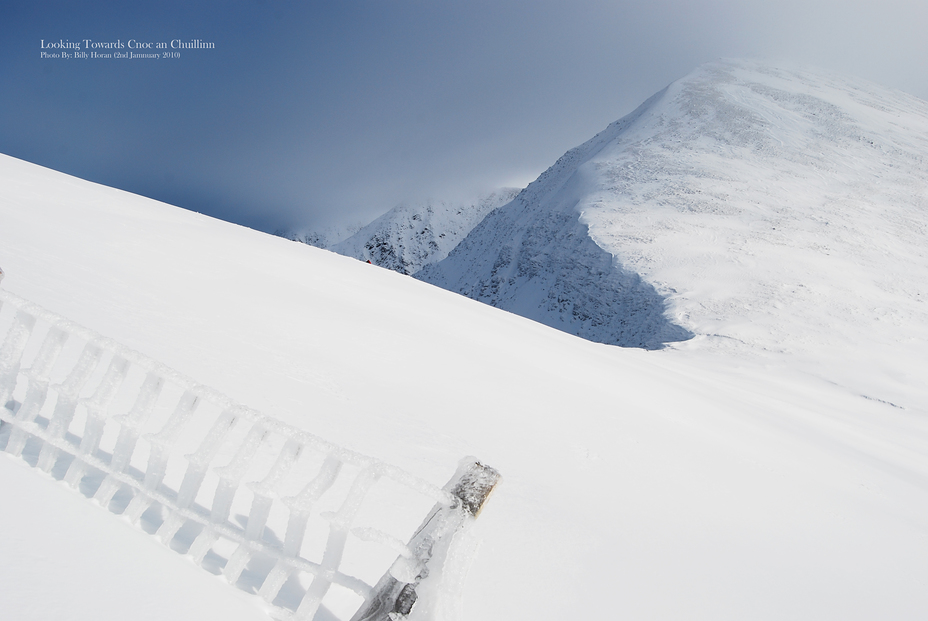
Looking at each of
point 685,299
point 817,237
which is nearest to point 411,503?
point 685,299

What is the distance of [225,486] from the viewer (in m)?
2.30

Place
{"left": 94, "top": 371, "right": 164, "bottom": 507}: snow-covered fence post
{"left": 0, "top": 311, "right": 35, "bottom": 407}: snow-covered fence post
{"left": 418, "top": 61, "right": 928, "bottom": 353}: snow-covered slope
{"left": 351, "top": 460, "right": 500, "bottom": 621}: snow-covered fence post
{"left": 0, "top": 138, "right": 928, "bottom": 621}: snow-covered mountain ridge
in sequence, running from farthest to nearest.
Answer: {"left": 418, "top": 61, "right": 928, "bottom": 353}: snow-covered slope, {"left": 0, "top": 311, "right": 35, "bottom": 407}: snow-covered fence post, {"left": 94, "top": 371, "right": 164, "bottom": 507}: snow-covered fence post, {"left": 0, "top": 138, "right": 928, "bottom": 621}: snow-covered mountain ridge, {"left": 351, "top": 460, "right": 500, "bottom": 621}: snow-covered fence post

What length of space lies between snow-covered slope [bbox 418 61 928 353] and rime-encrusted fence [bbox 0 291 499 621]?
29639 millimetres

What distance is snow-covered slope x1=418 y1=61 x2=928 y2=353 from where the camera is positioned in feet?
103

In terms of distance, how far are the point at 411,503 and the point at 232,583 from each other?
1778mm

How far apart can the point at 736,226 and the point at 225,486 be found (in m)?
46.4

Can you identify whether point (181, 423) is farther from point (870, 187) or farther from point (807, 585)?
point (870, 187)

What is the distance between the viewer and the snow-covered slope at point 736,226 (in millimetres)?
31531

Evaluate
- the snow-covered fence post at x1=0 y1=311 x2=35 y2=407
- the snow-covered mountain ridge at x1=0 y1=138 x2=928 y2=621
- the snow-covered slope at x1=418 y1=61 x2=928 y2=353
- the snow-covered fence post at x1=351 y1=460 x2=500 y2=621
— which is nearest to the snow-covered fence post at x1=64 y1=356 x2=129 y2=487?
the snow-covered mountain ridge at x1=0 y1=138 x2=928 y2=621

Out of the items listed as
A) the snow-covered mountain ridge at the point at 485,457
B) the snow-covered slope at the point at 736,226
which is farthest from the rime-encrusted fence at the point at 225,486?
the snow-covered slope at the point at 736,226

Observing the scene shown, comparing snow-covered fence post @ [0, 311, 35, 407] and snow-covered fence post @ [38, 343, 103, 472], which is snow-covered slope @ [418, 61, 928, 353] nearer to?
snow-covered fence post @ [38, 343, 103, 472]

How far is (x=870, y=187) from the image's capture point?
45.4 metres

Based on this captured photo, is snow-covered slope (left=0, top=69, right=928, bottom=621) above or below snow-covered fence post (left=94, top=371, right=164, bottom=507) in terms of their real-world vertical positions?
below

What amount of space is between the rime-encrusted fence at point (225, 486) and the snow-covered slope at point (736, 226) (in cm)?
2964
